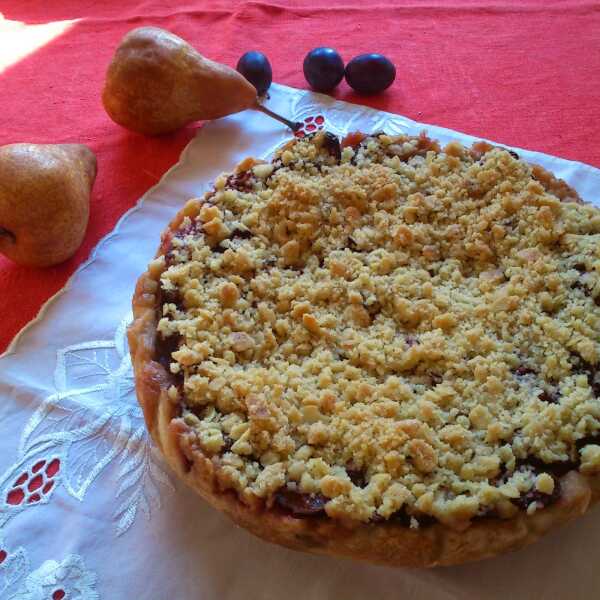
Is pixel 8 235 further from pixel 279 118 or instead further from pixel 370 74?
pixel 370 74

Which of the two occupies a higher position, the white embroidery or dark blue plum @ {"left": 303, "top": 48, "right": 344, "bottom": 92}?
dark blue plum @ {"left": 303, "top": 48, "right": 344, "bottom": 92}

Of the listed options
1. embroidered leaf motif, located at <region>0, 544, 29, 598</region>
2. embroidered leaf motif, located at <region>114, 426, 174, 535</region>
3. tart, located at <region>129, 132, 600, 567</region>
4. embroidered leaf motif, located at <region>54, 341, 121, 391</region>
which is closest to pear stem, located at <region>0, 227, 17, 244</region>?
embroidered leaf motif, located at <region>54, 341, 121, 391</region>

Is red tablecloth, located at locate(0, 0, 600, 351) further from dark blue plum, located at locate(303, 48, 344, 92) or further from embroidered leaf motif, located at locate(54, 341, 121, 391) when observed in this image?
embroidered leaf motif, located at locate(54, 341, 121, 391)

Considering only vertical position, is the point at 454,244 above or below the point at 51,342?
above

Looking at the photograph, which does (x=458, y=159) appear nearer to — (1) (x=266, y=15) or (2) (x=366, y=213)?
(2) (x=366, y=213)

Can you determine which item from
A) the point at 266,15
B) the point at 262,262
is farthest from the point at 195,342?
the point at 266,15

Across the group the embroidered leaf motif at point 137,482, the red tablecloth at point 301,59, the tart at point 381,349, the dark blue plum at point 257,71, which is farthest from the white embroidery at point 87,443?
the dark blue plum at point 257,71

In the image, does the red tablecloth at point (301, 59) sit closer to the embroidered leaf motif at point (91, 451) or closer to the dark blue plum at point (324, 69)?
the dark blue plum at point (324, 69)

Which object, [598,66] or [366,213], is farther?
[598,66]

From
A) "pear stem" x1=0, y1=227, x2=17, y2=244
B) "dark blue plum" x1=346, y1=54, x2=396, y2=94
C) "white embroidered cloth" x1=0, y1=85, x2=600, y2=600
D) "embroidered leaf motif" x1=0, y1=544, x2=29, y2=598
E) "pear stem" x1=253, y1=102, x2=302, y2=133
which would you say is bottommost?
A: "embroidered leaf motif" x1=0, y1=544, x2=29, y2=598
